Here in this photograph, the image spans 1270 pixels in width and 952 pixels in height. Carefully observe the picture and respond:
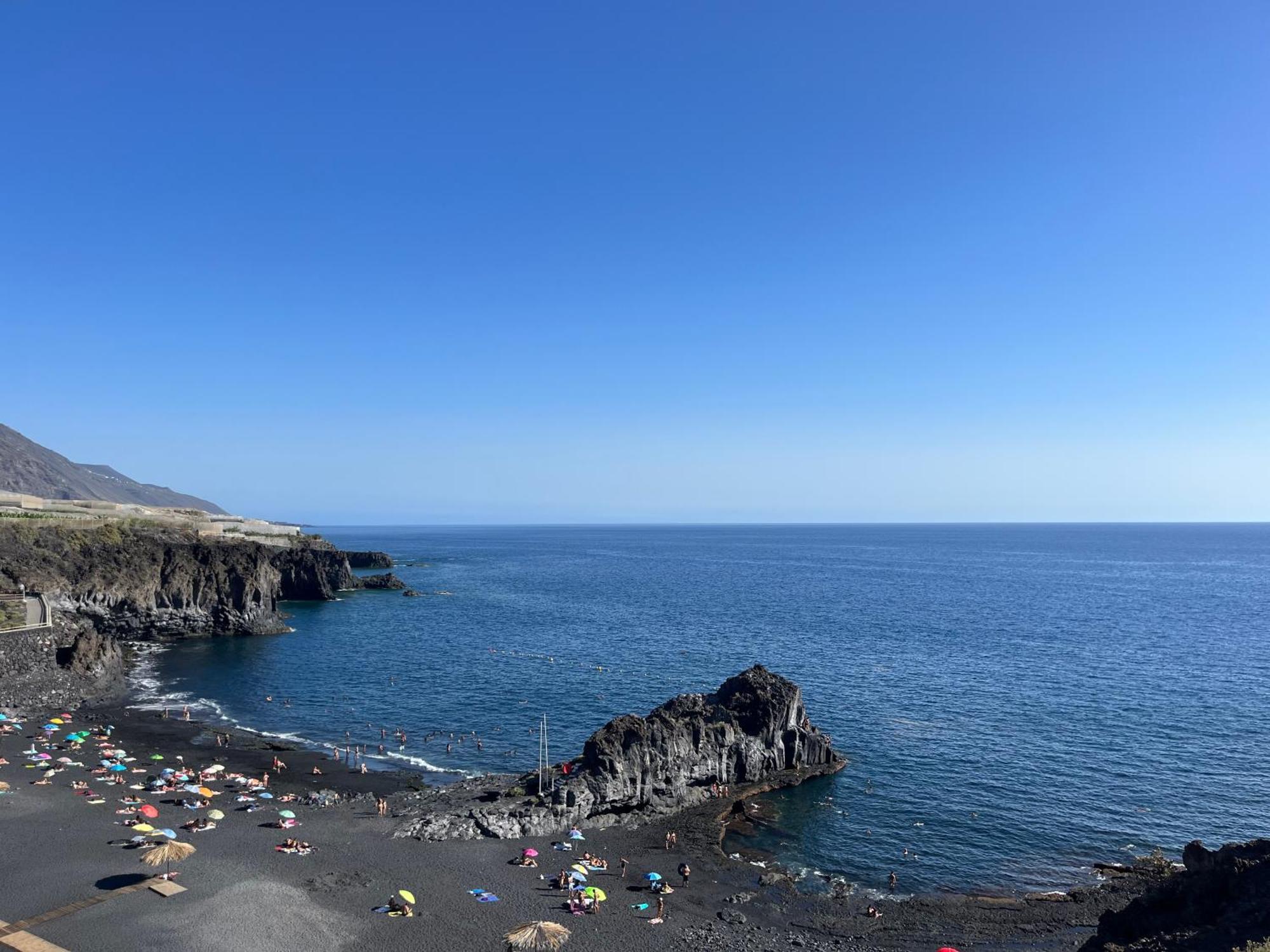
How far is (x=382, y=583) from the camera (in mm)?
155000

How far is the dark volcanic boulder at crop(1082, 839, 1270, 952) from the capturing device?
2302 cm

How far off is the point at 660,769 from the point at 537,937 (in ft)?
56.0

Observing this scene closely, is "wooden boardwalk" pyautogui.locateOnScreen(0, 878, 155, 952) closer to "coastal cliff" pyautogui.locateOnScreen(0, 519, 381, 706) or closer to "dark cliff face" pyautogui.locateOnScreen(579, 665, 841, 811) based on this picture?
"dark cliff face" pyautogui.locateOnScreen(579, 665, 841, 811)

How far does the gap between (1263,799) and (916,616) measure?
71759 millimetres

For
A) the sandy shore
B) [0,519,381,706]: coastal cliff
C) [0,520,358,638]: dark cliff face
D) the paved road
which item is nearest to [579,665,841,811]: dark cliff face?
the sandy shore

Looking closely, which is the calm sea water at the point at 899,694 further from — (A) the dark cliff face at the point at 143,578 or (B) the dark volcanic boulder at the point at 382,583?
(B) the dark volcanic boulder at the point at 382,583

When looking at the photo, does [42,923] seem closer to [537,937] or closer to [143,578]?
[537,937]

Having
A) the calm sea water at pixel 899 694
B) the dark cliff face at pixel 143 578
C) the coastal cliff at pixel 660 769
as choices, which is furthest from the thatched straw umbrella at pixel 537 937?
the dark cliff face at pixel 143 578

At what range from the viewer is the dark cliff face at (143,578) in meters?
87.6

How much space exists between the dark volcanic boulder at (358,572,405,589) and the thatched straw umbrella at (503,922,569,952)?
432 ft

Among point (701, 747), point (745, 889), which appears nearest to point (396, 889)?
point (745, 889)

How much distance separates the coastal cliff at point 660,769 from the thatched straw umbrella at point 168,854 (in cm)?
1051

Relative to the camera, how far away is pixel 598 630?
351ft

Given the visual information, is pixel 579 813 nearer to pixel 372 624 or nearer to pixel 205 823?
pixel 205 823
